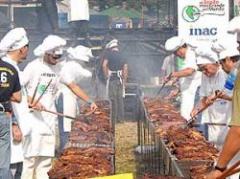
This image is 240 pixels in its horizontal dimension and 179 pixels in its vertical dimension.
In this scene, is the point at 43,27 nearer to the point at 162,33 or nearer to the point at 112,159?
the point at 162,33

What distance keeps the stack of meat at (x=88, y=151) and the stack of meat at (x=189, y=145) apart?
699 millimetres

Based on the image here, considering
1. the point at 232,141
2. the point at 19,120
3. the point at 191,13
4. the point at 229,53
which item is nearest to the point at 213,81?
the point at 229,53

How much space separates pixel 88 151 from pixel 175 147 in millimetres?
955

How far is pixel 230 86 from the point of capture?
213 inches

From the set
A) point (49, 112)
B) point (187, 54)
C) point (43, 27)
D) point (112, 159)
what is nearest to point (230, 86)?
point (112, 159)

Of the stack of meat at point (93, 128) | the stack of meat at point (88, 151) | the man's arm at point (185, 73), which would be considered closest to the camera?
the stack of meat at point (88, 151)

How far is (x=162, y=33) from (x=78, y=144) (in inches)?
440

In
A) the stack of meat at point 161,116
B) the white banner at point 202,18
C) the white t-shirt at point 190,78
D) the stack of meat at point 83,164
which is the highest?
the white banner at point 202,18

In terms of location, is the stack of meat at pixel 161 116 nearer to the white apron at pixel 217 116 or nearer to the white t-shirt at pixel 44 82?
the white apron at pixel 217 116

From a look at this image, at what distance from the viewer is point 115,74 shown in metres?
15.2

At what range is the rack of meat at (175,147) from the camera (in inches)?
216

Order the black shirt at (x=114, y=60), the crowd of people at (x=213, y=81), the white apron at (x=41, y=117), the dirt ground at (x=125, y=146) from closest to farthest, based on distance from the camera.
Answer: the crowd of people at (x=213, y=81) → the white apron at (x=41, y=117) → the dirt ground at (x=125, y=146) → the black shirt at (x=114, y=60)

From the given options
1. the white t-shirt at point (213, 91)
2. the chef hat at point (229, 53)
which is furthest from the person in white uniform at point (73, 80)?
the chef hat at point (229, 53)

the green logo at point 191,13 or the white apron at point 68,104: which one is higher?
the green logo at point 191,13
